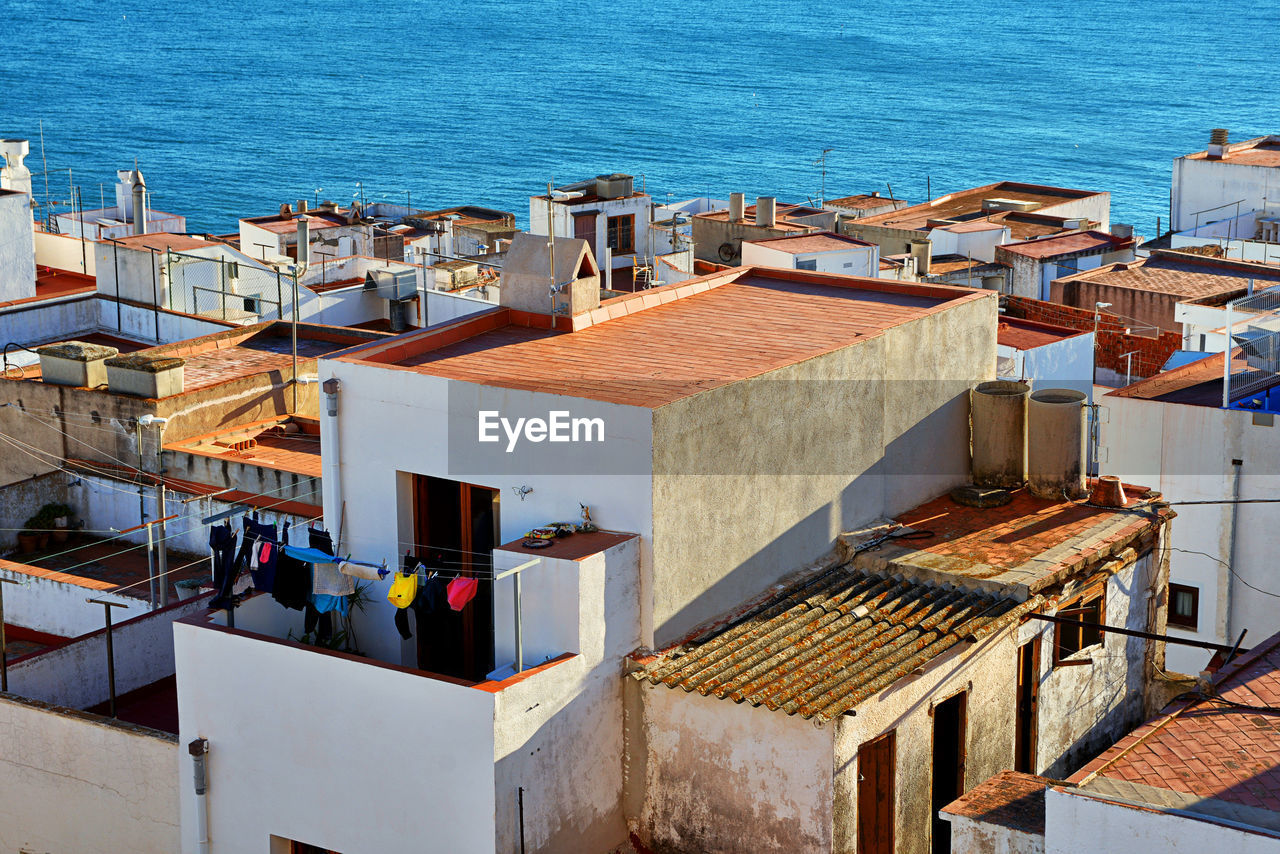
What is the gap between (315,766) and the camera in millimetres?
16062

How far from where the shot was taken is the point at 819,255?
4469 cm

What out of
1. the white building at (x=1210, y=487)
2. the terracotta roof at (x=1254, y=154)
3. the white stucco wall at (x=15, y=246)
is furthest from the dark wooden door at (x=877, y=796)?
the terracotta roof at (x=1254, y=154)

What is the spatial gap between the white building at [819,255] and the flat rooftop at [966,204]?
47.8ft

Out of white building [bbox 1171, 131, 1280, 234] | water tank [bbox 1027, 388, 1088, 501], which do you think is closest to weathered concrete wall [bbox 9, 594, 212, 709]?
water tank [bbox 1027, 388, 1088, 501]

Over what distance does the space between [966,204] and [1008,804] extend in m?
56.4

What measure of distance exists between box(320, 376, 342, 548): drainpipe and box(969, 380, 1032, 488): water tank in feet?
27.9

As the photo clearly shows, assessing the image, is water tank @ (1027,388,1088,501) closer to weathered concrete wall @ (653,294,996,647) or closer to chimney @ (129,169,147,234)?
weathered concrete wall @ (653,294,996,647)

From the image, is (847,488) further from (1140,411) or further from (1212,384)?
(1212,384)

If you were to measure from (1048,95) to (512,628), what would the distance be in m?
175

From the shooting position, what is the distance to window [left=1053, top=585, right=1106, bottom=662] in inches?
737

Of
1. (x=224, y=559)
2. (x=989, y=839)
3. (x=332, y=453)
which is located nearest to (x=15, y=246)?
(x=224, y=559)

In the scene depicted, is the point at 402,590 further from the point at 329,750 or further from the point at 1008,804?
the point at 1008,804

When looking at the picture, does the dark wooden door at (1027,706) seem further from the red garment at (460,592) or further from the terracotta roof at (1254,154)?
the terracotta roof at (1254,154)

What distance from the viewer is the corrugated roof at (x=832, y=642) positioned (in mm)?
15711
